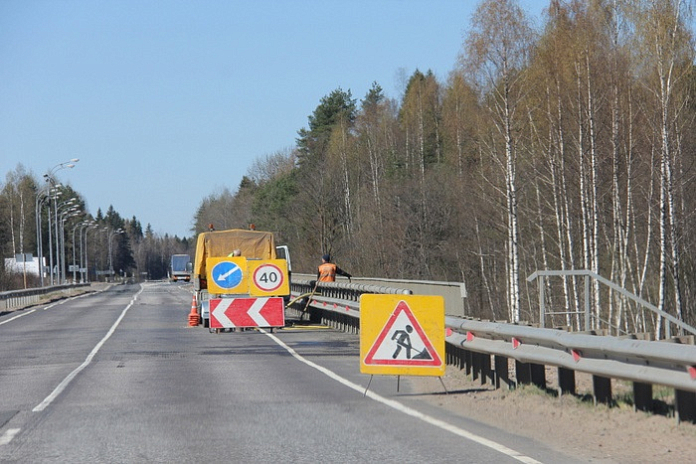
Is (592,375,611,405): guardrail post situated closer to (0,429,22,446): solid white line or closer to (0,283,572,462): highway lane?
(0,283,572,462): highway lane

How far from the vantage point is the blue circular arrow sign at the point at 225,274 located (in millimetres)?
25844

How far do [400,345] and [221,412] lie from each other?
2.51 m

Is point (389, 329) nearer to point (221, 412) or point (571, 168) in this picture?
point (221, 412)

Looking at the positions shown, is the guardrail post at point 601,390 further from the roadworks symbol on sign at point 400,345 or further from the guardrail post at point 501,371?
the roadworks symbol on sign at point 400,345

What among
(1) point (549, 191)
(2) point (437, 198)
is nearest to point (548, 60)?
(1) point (549, 191)

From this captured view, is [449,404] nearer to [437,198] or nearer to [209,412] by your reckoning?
[209,412]

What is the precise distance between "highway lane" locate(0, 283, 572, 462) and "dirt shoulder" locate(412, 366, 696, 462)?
0.37 m

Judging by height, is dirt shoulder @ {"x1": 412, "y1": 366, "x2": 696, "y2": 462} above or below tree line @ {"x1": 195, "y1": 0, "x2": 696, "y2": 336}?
below

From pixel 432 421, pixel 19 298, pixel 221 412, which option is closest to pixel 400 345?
pixel 432 421

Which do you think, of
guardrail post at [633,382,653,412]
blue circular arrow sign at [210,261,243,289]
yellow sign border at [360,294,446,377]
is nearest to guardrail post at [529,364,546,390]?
yellow sign border at [360,294,446,377]

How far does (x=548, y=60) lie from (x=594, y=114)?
2.99m

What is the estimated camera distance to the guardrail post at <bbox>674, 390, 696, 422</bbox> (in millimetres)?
9295

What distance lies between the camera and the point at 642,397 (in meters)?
10.2

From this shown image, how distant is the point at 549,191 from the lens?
46969mm
